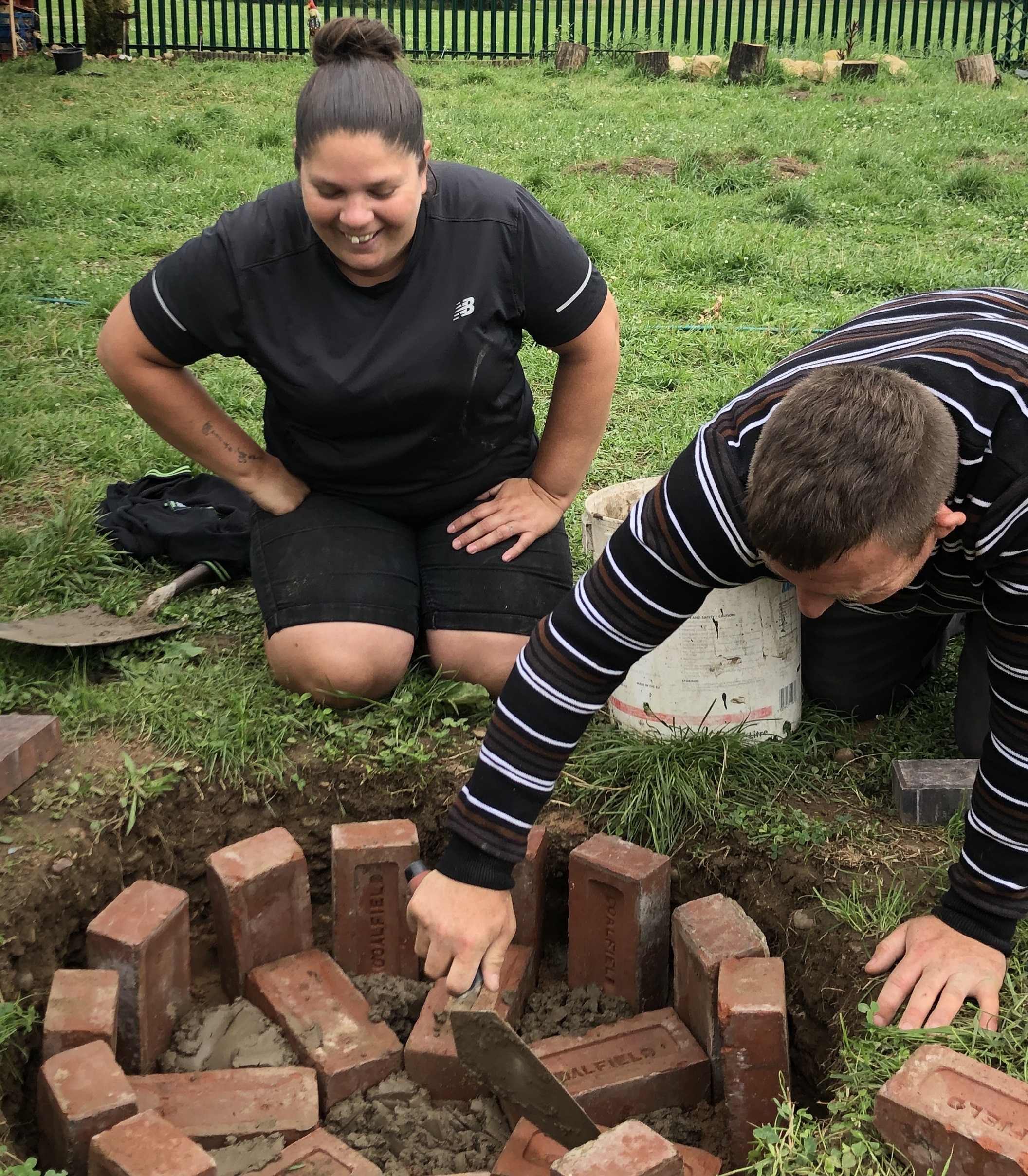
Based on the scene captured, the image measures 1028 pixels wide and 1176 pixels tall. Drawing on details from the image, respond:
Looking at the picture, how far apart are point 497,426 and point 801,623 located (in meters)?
0.99

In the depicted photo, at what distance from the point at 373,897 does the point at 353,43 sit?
2005 millimetres

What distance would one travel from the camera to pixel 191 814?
9.73ft

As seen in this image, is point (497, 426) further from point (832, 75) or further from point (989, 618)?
point (832, 75)

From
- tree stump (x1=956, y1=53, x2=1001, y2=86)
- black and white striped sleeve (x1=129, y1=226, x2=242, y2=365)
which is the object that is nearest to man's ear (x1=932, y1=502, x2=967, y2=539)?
black and white striped sleeve (x1=129, y1=226, x2=242, y2=365)

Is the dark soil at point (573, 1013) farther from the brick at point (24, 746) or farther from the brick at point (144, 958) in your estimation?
the brick at point (24, 746)

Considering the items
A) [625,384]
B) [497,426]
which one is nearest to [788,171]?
[625,384]

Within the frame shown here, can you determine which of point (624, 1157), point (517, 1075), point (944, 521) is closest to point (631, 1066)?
point (517, 1075)

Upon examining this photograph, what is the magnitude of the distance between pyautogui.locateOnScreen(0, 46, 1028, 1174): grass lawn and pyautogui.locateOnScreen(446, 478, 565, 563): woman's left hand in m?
0.42

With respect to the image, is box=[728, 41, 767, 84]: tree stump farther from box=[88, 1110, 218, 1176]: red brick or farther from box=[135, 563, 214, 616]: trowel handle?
box=[88, 1110, 218, 1176]: red brick

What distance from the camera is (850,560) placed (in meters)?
1.83

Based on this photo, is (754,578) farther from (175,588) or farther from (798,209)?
(798,209)

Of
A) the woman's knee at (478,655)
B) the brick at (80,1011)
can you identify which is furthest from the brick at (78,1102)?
the woman's knee at (478,655)

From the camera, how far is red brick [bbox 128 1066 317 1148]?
2.29 metres

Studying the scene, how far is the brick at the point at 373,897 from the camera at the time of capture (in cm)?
269
